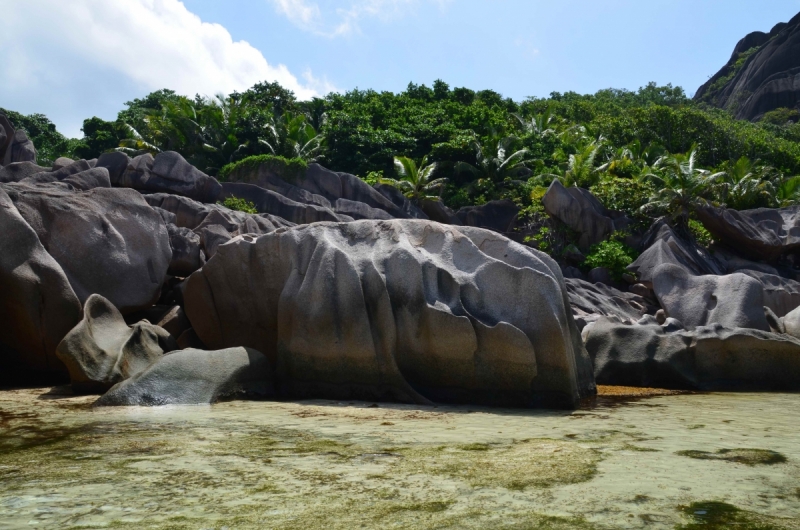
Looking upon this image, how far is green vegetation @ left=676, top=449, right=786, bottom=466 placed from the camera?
15.8 ft

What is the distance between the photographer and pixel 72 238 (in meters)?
10.2

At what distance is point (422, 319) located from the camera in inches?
324

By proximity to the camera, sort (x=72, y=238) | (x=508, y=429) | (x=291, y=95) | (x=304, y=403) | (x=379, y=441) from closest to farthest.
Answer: (x=379, y=441) < (x=508, y=429) < (x=304, y=403) < (x=72, y=238) < (x=291, y=95)

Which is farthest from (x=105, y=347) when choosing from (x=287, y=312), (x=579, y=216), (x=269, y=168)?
(x=269, y=168)

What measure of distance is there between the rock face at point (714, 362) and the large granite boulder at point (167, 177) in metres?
12.5

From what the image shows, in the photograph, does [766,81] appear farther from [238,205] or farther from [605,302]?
[238,205]

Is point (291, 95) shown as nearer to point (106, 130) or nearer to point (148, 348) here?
point (106, 130)

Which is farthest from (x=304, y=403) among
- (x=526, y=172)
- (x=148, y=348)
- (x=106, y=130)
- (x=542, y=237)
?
(x=106, y=130)

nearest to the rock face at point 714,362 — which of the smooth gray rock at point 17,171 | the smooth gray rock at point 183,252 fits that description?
the smooth gray rock at point 183,252

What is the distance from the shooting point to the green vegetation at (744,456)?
4.82 metres

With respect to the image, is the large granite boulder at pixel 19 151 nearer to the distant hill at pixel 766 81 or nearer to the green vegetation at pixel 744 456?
the green vegetation at pixel 744 456

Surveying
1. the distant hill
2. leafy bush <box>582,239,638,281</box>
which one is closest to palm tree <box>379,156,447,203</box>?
leafy bush <box>582,239,638,281</box>

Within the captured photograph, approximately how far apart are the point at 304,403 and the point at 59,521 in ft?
15.0

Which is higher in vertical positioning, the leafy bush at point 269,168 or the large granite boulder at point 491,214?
the leafy bush at point 269,168
